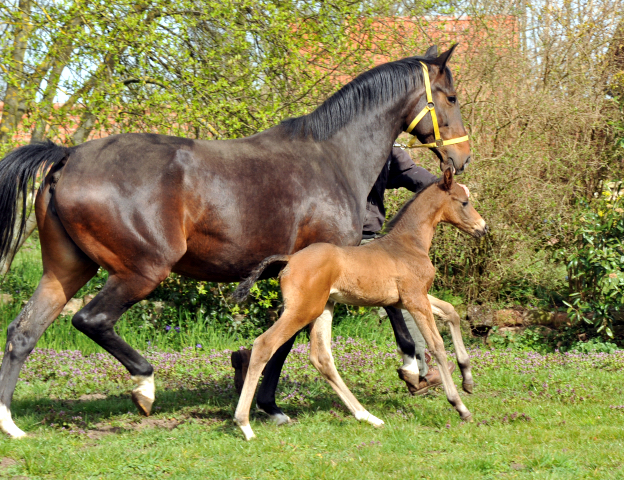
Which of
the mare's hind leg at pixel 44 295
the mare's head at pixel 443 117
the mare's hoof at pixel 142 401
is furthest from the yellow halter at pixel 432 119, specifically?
the mare's hoof at pixel 142 401

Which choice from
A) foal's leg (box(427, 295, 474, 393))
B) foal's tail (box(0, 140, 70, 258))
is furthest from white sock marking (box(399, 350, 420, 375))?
foal's tail (box(0, 140, 70, 258))

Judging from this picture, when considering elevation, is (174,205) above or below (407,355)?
above

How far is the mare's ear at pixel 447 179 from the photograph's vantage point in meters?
4.76

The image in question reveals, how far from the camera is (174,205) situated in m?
4.19

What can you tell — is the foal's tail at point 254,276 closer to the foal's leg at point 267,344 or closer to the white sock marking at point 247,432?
the foal's leg at point 267,344

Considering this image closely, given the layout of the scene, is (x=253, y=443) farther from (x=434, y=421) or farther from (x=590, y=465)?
(x=590, y=465)

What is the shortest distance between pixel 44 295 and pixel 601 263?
17.6ft

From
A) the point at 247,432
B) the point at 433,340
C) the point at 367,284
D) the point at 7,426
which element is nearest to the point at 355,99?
the point at 367,284

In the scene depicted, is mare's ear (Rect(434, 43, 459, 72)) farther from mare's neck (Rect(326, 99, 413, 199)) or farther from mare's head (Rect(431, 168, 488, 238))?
mare's head (Rect(431, 168, 488, 238))

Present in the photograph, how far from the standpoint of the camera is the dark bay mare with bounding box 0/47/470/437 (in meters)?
4.14

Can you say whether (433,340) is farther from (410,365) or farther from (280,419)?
(280,419)

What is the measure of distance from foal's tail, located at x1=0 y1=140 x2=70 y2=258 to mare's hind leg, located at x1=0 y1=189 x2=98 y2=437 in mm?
155

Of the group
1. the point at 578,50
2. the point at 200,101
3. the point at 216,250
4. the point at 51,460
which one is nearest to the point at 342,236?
the point at 216,250

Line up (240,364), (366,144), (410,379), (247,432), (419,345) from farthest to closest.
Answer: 1. (419,345)
2. (410,379)
3. (240,364)
4. (366,144)
5. (247,432)
